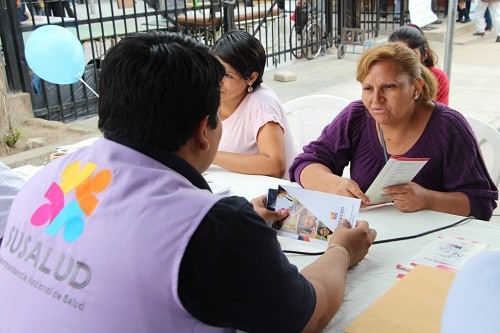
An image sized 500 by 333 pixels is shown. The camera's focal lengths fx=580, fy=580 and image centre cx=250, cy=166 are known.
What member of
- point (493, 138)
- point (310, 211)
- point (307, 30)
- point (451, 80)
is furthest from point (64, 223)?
point (307, 30)

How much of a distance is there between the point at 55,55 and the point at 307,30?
5.79 meters

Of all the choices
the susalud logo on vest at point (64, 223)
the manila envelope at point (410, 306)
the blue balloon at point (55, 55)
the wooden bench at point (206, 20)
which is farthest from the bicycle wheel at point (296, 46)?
the susalud logo on vest at point (64, 223)

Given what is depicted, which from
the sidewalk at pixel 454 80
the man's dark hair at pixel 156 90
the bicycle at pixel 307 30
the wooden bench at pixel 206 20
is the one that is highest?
the man's dark hair at pixel 156 90

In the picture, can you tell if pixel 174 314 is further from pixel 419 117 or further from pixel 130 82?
pixel 419 117

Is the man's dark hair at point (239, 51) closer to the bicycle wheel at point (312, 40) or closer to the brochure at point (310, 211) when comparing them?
the brochure at point (310, 211)

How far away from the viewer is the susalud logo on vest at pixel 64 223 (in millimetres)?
1094

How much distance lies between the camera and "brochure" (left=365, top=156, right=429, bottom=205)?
1888 millimetres

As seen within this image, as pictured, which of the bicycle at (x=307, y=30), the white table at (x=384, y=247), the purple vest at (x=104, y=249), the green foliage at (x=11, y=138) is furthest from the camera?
the bicycle at (x=307, y=30)

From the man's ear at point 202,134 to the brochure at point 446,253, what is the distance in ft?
2.49

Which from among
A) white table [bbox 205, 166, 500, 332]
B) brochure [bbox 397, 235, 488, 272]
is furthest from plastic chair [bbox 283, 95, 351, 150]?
brochure [bbox 397, 235, 488, 272]

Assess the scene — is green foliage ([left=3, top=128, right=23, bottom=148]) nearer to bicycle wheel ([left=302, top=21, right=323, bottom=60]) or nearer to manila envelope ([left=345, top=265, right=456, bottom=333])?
manila envelope ([left=345, top=265, right=456, bottom=333])

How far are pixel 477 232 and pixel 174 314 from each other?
4.06 ft

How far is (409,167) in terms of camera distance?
1933mm

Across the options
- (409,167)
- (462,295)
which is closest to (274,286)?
(462,295)
